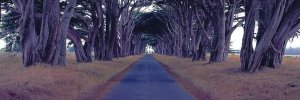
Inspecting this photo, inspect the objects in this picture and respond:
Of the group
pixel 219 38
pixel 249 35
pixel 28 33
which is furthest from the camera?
pixel 219 38

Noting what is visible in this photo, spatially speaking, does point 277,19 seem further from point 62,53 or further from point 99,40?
point 99,40

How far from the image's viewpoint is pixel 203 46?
4631 centimetres

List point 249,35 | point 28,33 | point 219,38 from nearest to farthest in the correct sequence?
point 28,33, point 249,35, point 219,38

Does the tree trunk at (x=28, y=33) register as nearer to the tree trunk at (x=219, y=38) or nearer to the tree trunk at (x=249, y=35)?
the tree trunk at (x=249, y=35)

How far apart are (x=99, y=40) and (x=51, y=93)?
3106 cm

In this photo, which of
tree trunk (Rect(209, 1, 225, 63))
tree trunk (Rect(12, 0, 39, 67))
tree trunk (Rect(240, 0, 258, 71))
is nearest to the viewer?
tree trunk (Rect(12, 0, 39, 67))

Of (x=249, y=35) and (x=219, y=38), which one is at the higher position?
(x=219, y=38)

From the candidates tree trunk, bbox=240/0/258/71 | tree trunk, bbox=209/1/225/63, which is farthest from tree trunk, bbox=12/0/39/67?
tree trunk, bbox=209/1/225/63

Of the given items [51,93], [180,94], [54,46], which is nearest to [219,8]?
[54,46]

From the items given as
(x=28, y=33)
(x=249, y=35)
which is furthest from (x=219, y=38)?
(x=28, y=33)

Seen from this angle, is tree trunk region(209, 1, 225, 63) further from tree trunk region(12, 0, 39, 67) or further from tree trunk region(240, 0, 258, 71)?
tree trunk region(12, 0, 39, 67)

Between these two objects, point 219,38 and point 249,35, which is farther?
point 219,38

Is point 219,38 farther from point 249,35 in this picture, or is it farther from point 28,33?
point 28,33

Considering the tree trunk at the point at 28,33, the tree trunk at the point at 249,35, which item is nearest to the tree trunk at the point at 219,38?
the tree trunk at the point at 249,35
